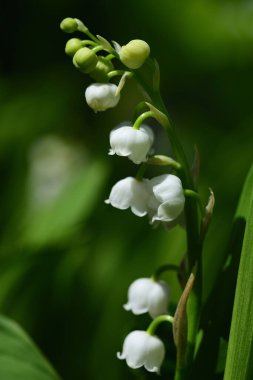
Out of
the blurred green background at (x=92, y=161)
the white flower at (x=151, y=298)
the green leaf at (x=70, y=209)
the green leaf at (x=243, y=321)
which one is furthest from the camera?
the green leaf at (x=70, y=209)

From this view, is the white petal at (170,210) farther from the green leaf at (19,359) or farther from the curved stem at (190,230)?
the green leaf at (19,359)

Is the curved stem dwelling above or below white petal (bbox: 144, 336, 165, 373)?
above

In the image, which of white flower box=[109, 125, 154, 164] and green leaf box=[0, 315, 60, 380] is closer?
white flower box=[109, 125, 154, 164]

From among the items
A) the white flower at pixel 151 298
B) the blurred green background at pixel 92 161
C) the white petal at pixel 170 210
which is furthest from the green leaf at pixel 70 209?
the white petal at pixel 170 210

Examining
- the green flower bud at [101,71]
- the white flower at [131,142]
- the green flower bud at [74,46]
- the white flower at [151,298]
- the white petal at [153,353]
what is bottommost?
the white petal at [153,353]

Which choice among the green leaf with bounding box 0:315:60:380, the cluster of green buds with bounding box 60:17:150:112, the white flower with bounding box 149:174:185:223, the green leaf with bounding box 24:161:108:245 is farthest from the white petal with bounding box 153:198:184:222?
the green leaf with bounding box 24:161:108:245

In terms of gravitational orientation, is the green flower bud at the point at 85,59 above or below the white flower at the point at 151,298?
above

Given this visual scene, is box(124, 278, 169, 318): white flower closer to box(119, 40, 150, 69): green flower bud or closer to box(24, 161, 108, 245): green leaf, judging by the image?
box(119, 40, 150, 69): green flower bud
